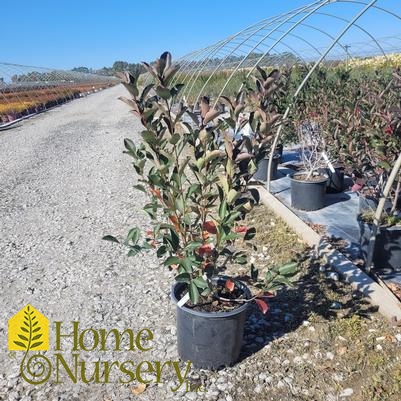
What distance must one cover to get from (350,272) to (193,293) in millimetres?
1612

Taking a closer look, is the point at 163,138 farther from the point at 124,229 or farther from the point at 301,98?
the point at 301,98

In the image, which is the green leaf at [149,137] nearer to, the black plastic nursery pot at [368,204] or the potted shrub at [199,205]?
the potted shrub at [199,205]

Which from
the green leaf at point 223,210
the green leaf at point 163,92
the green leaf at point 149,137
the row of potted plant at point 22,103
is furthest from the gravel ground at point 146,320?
the row of potted plant at point 22,103

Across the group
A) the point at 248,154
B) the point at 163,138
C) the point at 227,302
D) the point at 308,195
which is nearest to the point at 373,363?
the point at 227,302

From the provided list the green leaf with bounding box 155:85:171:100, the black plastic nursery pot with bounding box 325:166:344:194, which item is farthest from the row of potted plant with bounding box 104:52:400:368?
the black plastic nursery pot with bounding box 325:166:344:194

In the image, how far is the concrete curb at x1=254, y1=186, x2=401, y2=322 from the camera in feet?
8.78

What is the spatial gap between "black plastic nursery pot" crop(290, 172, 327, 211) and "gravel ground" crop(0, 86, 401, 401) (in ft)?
1.43

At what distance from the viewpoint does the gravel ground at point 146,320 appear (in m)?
2.19

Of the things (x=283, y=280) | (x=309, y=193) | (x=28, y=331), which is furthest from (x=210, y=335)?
(x=309, y=193)

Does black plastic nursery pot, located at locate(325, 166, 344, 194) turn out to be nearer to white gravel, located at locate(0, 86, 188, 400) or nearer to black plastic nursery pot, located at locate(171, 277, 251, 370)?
white gravel, located at locate(0, 86, 188, 400)

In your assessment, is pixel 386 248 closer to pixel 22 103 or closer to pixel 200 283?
pixel 200 283

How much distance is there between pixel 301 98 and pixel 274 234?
99.1 inches

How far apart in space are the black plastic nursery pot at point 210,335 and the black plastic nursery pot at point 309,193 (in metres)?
2.39

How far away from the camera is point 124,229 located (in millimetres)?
4449
